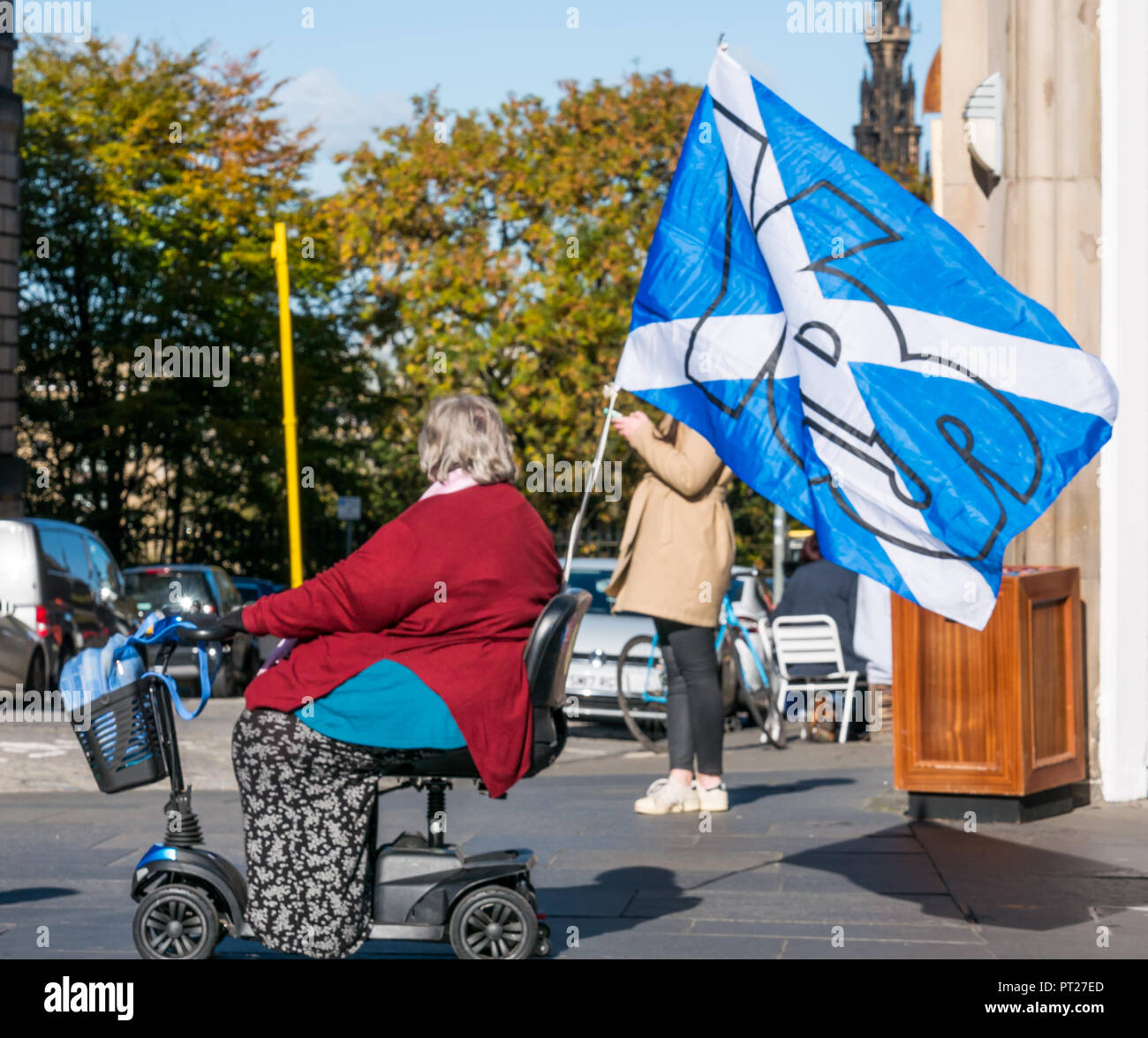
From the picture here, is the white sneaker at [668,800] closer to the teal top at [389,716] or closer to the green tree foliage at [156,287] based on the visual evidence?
the teal top at [389,716]

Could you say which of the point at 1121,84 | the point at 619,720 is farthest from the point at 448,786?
the point at 619,720

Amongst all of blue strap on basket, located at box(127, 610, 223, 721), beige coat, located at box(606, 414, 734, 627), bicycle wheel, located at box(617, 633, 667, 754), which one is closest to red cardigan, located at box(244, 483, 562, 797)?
blue strap on basket, located at box(127, 610, 223, 721)

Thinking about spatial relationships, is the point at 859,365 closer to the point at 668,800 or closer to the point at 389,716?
the point at 389,716

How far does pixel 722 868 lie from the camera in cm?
675

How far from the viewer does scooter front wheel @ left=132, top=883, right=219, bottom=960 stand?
480 cm

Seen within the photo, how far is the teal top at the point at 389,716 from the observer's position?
4727mm

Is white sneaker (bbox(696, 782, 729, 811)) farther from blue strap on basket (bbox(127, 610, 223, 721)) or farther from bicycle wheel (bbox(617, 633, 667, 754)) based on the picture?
bicycle wheel (bbox(617, 633, 667, 754))

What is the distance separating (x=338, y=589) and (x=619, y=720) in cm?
1007

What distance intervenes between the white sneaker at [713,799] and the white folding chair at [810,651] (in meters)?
5.10

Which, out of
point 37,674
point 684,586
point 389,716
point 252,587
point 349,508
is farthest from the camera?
point 252,587

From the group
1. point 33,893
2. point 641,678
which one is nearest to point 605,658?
point 641,678

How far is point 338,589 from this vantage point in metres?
4.73

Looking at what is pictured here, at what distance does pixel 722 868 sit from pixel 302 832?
2.41 metres
